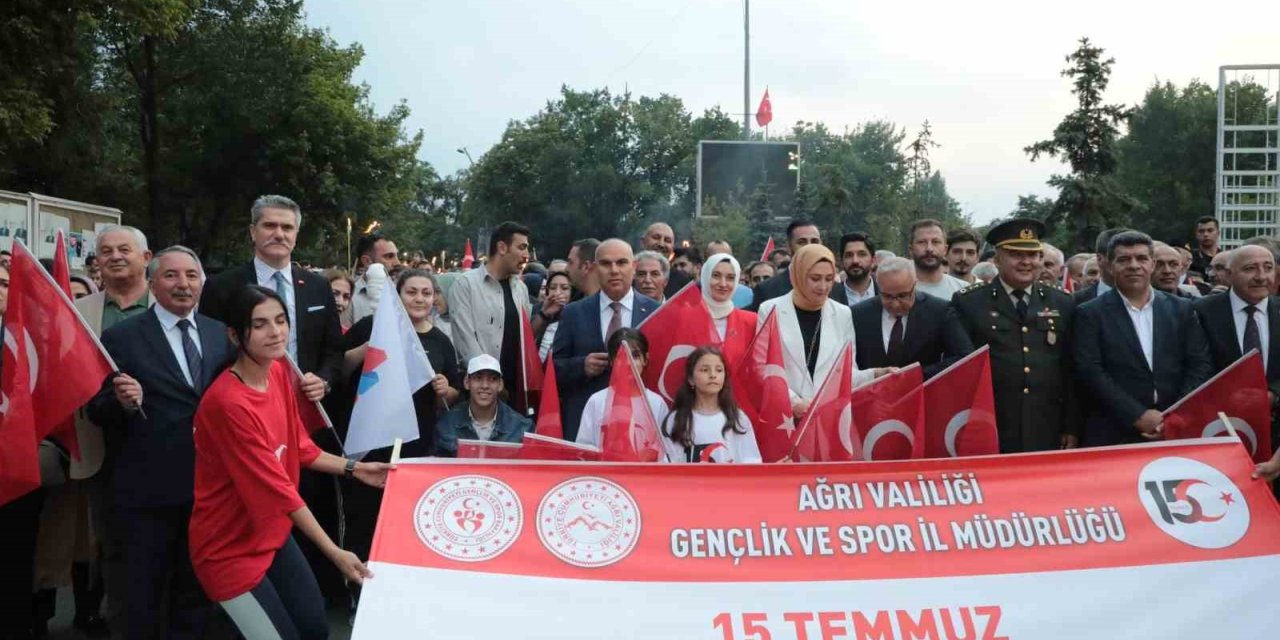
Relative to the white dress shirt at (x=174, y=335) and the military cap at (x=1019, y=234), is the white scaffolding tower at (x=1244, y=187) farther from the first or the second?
the white dress shirt at (x=174, y=335)

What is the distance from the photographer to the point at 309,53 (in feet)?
126

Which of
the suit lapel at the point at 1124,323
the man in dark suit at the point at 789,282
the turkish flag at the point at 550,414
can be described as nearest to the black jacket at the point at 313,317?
the turkish flag at the point at 550,414

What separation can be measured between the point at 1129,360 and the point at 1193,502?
1688mm

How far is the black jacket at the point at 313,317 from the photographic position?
22.1 feet

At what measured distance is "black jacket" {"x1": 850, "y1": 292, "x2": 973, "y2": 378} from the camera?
695cm

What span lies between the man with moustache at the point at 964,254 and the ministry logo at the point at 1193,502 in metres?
4.70

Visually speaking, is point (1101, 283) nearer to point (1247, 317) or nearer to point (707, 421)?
point (1247, 317)

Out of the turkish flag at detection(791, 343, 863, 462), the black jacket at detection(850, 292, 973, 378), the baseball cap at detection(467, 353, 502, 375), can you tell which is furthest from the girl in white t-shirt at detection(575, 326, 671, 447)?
the black jacket at detection(850, 292, 973, 378)

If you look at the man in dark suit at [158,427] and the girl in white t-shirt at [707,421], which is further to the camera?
the girl in white t-shirt at [707,421]

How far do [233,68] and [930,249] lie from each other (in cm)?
3216

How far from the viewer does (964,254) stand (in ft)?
32.8

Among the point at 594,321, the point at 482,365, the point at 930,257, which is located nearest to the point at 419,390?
the point at 482,365

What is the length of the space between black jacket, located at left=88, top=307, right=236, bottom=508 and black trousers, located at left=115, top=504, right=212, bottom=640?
0.09 meters

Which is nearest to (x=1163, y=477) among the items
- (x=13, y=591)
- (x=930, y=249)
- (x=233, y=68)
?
(x=930, y=249)
